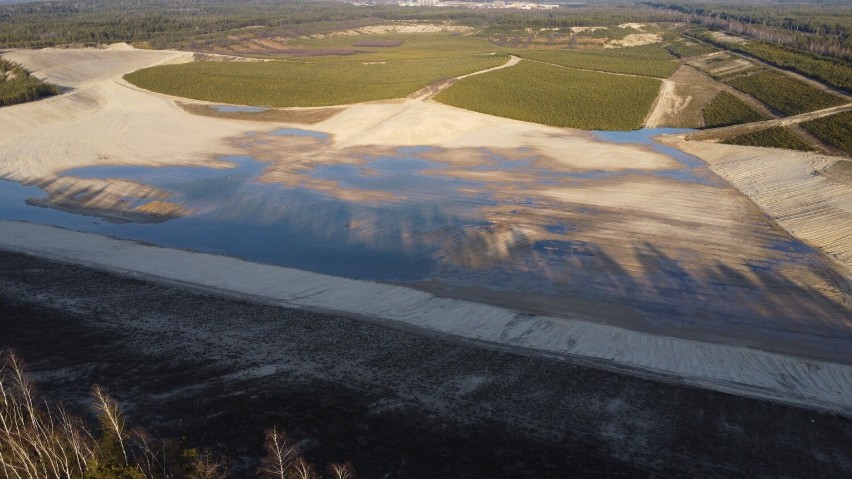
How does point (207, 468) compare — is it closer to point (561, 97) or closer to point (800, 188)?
point (800, 188)

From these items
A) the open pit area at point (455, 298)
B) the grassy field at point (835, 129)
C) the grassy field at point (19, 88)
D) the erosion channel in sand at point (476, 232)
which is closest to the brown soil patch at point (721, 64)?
the grassy field at point (835, 129)

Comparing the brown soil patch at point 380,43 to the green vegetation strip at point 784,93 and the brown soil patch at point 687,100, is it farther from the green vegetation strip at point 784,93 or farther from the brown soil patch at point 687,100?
the green vegetation strip at point 784,93

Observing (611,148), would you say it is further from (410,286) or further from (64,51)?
(64,51)

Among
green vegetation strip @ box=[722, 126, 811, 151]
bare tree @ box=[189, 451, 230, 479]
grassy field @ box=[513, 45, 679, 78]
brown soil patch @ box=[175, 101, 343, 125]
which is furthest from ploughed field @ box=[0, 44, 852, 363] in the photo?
grassy field @ box=[513, 45, 679, 78]

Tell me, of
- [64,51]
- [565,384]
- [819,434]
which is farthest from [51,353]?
[64,51]

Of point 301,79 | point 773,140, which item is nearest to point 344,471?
point 773,140

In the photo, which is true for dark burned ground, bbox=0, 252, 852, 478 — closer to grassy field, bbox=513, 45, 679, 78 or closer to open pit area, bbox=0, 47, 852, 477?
open pit area, bbox=0, 47, 852, 477

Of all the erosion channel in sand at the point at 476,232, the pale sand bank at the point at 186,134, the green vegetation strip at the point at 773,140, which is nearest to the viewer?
the erosion channel in sand at the point at 476,232
